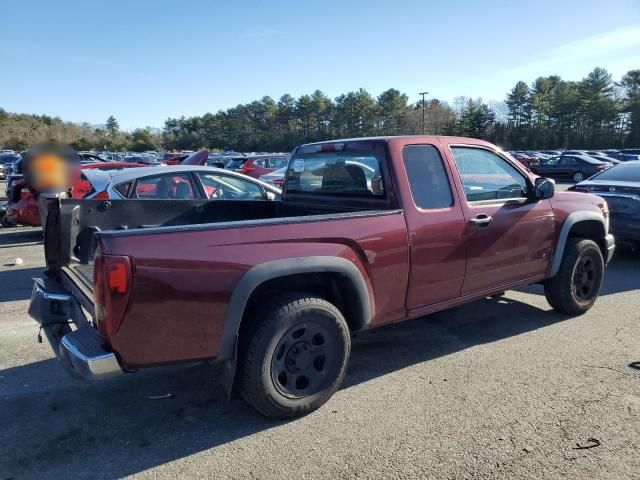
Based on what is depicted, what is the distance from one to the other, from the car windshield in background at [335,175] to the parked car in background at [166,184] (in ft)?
9.33

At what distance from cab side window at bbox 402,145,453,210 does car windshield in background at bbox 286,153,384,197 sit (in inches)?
10.2

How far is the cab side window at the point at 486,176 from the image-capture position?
4.21 m

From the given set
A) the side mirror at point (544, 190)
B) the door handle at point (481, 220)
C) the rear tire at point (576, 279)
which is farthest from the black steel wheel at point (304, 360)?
the rear tire at point (576, 279)

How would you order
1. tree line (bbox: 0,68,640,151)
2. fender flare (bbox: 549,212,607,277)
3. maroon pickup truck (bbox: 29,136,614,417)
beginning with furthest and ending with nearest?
tree line (bbox: 0,68,640,151) → fender flare (bbox: 549,212,607,277) → maroon pickup truck (bbox: 29,136,614,417)

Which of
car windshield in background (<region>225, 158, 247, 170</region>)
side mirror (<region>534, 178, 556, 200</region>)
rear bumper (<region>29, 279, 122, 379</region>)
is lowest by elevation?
rear bumper (<region>29, 279, 122, 379</region>)

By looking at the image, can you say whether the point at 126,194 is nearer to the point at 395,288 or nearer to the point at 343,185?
the point at 343,185

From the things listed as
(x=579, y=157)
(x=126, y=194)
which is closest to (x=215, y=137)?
(x=579, y=157)

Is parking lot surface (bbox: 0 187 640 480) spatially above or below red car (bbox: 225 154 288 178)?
below

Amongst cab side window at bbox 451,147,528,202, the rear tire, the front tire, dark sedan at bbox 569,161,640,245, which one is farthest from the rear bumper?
dark sedan at bbox 569,161,640,245

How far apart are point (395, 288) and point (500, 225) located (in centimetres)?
132

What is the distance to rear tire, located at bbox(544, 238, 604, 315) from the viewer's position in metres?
4.95

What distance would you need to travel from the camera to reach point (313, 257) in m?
3.12

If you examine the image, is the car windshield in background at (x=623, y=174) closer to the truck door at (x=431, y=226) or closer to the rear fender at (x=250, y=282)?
the truck door at (x=431, y=226)

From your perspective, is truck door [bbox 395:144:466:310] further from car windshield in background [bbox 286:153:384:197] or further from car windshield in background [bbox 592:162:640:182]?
car windshield in background [bbox 592:162:640:182]
